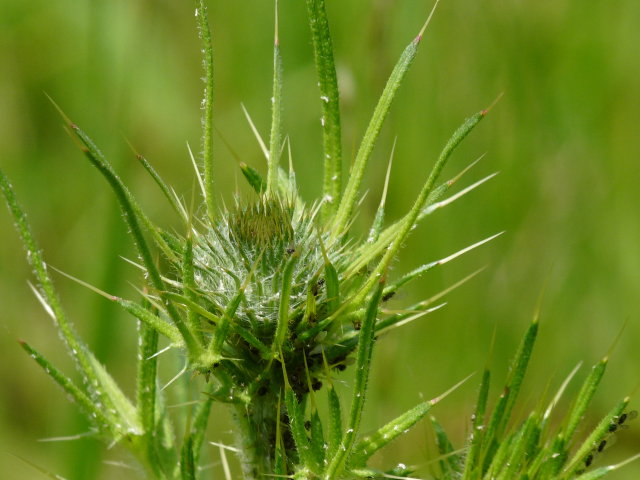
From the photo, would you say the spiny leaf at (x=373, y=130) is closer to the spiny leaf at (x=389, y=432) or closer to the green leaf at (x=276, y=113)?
the green leaf at (x=276, y=113)

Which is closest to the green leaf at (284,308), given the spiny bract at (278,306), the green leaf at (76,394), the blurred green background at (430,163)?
the spiny bract at (278,306)

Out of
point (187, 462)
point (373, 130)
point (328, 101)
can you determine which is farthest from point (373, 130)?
point (187, 462)

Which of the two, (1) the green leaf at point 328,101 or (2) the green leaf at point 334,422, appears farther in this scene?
(1) the green leaf at point 328,101

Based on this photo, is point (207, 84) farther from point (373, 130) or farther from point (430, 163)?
point (430, 163)

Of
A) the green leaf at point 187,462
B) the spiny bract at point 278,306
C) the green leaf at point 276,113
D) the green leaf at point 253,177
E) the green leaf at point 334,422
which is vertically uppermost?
the green leaf at point 276,113

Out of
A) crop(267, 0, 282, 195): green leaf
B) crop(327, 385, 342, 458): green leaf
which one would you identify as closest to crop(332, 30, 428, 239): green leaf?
crop(267, 0, 282, 195): green leaf

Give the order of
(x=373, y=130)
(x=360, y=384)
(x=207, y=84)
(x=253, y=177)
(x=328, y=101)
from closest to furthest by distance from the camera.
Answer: (x=360, y=384) < (x=207, y=84) < (x=373, y=130) < (x=328, y=101) < (x=253, y=177)

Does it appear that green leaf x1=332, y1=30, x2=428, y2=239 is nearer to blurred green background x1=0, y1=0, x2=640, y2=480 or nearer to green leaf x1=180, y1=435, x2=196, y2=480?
green leaf x1=180, y1=435, x2=196, y2=480

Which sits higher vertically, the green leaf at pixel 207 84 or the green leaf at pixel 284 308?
the green leaf at pixel 207 84
